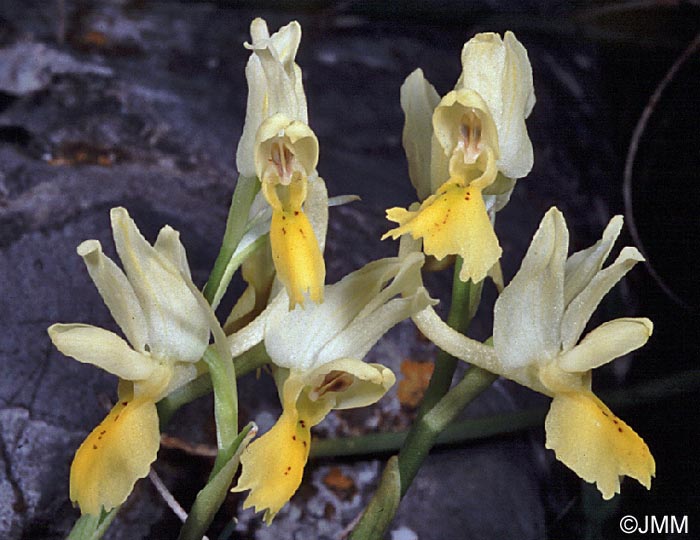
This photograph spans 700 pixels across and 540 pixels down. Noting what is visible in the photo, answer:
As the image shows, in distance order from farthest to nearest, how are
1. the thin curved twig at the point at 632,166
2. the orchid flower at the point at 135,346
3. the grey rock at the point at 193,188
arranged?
the thin curved twig at the point at 632,166 → the grey rock at the point at 193,188 → the orchid flower at the point at 135,346

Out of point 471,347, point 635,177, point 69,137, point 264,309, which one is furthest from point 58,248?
point 635,177

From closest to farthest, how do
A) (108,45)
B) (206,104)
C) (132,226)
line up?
(132,226)
(206,104)
(108,45)

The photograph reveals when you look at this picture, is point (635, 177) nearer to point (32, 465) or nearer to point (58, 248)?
point (58, 248)

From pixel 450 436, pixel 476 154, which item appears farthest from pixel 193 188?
pixel 476 154

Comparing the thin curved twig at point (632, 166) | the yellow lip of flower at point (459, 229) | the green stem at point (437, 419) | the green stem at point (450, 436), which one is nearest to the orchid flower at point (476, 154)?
the yellow lip of flower at point (459, 229)

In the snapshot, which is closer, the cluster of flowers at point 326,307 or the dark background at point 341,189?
the cluster of flowers at point 326,307

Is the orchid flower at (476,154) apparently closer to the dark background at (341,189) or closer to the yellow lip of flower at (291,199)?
the yellow lip of flower at (291,199)
